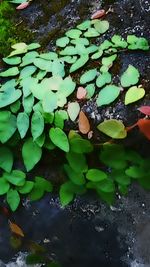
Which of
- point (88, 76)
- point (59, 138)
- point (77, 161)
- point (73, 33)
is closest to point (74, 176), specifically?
point (77, 161)

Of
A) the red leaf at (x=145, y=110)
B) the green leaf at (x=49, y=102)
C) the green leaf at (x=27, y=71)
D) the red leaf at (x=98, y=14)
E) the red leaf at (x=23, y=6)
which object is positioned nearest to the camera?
the red leaf at (x=145, y=110)

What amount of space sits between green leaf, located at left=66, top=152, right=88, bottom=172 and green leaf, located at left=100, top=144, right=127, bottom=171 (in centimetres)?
7

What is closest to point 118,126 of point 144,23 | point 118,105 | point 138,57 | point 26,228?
point 118,105

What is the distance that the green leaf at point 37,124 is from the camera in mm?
1831

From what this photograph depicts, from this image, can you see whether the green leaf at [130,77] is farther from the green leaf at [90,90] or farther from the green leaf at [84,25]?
the green leaf at [84,25]

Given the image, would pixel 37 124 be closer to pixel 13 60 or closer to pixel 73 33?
pixel 13 60

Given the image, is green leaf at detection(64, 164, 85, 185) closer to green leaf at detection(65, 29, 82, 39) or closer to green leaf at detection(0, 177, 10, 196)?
green leaf at detection(0, 177, 10, 196)

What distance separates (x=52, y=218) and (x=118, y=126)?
0.56m

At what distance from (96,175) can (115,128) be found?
0.77 ft

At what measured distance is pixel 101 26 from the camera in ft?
6.61

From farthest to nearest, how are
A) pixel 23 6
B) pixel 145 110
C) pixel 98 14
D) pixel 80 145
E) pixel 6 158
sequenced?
pixel 23 6, pixel 98 14, pixel 6 158, pixel 80 145, pixel 145 110

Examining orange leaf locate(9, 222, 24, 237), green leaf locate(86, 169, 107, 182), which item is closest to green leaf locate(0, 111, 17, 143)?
green leaf locate(86, 169, 107, 182)

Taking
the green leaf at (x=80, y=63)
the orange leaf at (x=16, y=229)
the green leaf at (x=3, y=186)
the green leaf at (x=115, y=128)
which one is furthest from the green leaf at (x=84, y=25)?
the orange leaf at (x=16, y=229)

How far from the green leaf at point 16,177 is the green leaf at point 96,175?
0.27 m
